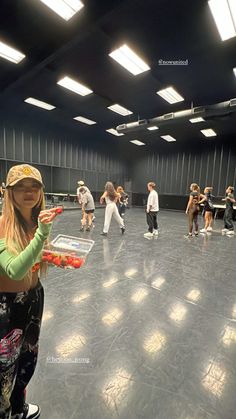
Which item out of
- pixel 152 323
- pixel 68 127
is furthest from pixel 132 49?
pixel 68 127

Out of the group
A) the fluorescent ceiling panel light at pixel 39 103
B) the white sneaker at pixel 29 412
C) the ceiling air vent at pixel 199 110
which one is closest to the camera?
the white sneaker at pixel 29 412

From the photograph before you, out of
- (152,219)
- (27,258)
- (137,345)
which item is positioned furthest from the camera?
(152,219)

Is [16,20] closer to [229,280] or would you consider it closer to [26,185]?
[26,185]

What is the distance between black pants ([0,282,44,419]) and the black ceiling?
13.8 feet

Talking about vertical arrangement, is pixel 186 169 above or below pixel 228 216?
above

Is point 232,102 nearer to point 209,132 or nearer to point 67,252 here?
point 209,132

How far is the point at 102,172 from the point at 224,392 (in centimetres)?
1463

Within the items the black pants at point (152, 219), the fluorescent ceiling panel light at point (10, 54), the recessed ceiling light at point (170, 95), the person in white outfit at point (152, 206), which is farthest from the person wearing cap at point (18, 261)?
the recessed ceiling light at point (170, 95)

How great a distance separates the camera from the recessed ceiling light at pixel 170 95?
5.91m

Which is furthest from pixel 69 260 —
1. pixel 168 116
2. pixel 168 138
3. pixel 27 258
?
pixel 168 138

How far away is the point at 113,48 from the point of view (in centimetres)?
405

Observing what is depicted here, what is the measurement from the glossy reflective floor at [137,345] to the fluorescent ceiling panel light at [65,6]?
426 centimetres

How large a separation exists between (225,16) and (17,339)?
198 inches

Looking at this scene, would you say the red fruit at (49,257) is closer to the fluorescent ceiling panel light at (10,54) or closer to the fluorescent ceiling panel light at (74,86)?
the fluorescent ceiling panel light at (10,54)
